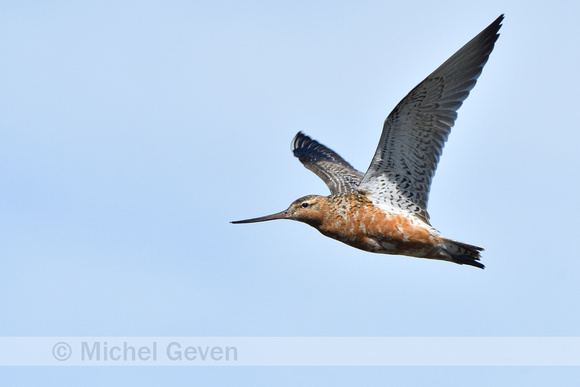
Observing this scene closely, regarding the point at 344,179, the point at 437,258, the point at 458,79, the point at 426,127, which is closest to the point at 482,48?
the point at 458,79

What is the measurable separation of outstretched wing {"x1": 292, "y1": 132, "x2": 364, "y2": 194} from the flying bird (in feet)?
7.12

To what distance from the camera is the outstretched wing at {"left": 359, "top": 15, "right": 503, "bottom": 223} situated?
12.3m

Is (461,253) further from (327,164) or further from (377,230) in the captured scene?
(327,164)

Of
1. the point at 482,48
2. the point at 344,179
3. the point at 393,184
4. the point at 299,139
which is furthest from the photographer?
the point at 299,139

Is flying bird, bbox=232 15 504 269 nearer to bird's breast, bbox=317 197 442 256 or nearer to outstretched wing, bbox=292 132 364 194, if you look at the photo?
bird's breast, bbox=317 197 442 256

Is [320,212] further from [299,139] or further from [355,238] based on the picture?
[299,139]

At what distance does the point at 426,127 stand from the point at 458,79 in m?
0.90

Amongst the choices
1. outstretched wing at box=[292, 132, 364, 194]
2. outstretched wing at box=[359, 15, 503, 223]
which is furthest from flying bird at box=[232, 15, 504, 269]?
outstretched wing at box=[292, 132, 364, 194]

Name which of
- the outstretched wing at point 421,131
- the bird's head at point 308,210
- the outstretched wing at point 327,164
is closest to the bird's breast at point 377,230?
the bird's head at point 308,210

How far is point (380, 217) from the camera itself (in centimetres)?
1276

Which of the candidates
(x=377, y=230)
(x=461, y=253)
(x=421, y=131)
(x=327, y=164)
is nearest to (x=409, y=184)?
(x=421, y=131)

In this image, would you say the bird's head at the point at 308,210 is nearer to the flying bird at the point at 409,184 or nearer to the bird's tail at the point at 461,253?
the flying bird at the point at 409,184

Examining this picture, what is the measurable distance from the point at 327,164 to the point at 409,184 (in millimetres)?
4170

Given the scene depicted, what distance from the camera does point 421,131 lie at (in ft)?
42.0
